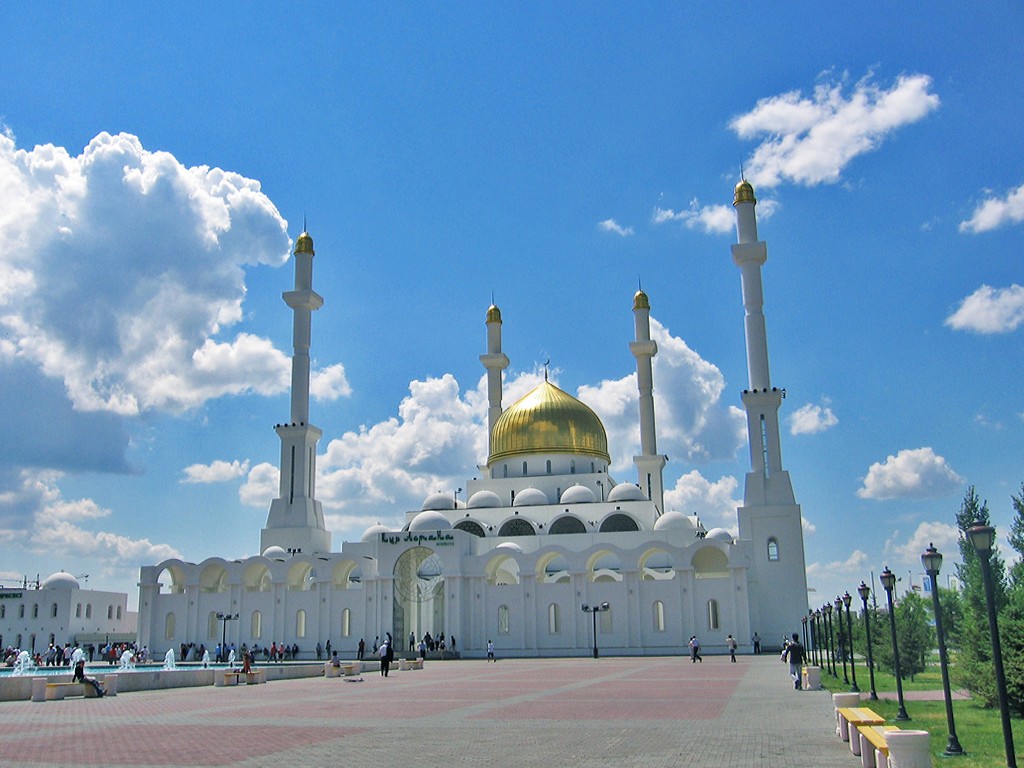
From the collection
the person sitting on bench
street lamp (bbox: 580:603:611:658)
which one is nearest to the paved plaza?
the person sitting on bench

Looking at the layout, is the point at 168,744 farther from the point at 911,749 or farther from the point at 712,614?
the point at 712,614

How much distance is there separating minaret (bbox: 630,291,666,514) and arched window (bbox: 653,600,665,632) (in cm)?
1056

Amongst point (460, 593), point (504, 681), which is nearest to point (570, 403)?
point (460, 593)

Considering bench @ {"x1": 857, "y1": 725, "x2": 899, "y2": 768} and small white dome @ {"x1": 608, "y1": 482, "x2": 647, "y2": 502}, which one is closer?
bench @ {"x1": 857, "y1": 725, "x2": 899, "y2": 768}

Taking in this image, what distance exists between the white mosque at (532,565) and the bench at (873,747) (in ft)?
108

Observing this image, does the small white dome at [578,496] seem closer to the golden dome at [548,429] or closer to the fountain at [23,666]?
the golden dome at [548,429]

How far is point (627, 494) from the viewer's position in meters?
54.0

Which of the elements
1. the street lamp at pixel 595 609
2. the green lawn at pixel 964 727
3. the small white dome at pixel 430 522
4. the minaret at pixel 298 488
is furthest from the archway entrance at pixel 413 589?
the green lawn at pixel 964 727

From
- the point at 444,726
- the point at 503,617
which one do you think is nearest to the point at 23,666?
the point at 503,617

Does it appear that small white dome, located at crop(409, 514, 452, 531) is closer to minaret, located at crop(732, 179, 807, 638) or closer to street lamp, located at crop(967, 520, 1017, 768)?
minaret, located at crop(732, 179, 807, 638)

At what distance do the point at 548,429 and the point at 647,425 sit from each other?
602 cm

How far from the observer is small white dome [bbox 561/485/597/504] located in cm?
5434

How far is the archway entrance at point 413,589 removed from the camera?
1927 inches

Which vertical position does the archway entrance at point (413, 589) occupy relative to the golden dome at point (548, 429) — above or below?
below
